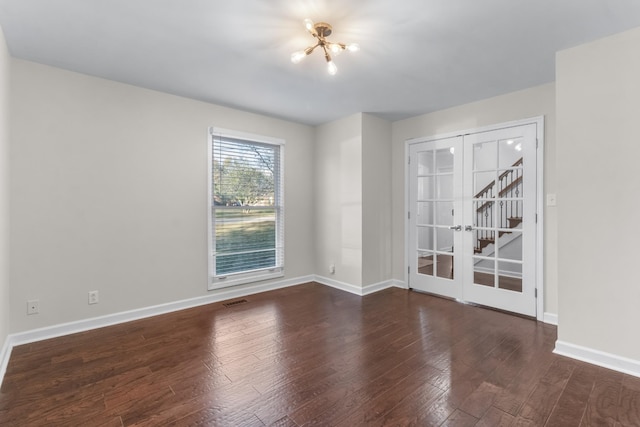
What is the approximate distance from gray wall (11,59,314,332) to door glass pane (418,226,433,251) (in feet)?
9.63

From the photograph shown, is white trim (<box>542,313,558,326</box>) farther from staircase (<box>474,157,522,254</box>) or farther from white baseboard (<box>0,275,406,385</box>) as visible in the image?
white baseboard (<box>0,275,406,385</box>)

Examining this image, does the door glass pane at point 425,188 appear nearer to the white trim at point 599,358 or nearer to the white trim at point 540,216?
the white trim at point 540,216

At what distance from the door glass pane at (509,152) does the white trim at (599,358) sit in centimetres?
190

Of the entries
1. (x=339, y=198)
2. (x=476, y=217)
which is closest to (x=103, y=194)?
(x=339, y=198)

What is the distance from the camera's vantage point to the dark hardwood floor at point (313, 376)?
1.78 metres

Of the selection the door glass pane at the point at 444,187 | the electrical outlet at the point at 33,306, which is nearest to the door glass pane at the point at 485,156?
the door glass pane at the point at 444,187

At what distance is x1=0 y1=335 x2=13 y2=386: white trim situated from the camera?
2196 millimetres

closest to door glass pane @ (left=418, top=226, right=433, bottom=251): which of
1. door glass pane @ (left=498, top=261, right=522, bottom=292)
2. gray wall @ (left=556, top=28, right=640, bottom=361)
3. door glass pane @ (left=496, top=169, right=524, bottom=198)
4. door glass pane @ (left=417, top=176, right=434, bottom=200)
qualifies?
door glass pane @ (left=417, top=176, right=434, bottom=200)

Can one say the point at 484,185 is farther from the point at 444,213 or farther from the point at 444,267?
the point at 444,267

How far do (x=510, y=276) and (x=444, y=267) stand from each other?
0.78 m

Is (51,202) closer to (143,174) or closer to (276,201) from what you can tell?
(143,174)

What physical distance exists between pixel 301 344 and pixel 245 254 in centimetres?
182

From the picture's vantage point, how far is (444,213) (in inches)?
161

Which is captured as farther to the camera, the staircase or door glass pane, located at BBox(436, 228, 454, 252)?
door glass pane, located at BBox(436, 228, 454, 252)
